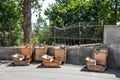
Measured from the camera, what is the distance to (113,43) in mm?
12312

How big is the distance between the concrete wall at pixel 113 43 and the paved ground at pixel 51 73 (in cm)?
52

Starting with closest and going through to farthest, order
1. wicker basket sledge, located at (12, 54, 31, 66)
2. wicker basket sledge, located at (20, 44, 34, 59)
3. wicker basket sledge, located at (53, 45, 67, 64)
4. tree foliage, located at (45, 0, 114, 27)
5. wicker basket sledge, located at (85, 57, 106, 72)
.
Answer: wicker basket sledge, located at (85, 57, 106, 72), wicker basket sledge, located at (12, 54, 31, 66), wicker basket sledge, located at (53, 45, 67, 64), wicker basket sledge, located at (20, 44, 34, 59), tree foliage, located at (45, 0, 114, 27)

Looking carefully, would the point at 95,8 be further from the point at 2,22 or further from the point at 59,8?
the point at 2,22

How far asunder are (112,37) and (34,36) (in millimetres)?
4919

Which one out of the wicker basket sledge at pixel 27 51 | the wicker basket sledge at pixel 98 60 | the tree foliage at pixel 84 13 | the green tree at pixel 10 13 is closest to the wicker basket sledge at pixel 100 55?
the wicker basket sledge at pixel 98 60

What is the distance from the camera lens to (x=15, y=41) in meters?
15.5

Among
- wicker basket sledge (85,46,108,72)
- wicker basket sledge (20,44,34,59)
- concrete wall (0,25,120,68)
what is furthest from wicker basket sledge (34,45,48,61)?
wicker basket sledge (85,46,108,72)

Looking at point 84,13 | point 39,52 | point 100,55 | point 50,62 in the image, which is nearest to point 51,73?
point 50,62

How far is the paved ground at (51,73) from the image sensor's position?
10430mm

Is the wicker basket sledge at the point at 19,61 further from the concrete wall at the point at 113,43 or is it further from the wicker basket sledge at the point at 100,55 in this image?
the concrete wall at the point at 113,43

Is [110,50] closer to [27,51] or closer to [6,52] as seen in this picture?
[27,51]

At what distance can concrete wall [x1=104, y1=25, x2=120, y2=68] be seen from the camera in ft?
39.9

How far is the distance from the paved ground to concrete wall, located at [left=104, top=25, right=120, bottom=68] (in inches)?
20.7

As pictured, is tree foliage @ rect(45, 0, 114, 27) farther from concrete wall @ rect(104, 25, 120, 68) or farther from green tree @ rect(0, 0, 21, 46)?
concrete wall @ rect(104, 25, 120, 68)
